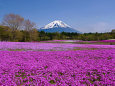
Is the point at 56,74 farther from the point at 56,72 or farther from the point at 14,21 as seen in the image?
the point at 14,21

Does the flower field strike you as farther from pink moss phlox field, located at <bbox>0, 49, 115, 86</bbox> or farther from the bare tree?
the bare tree

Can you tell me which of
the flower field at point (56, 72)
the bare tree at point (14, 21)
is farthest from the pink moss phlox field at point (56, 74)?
the bare tree at point (14, 21)

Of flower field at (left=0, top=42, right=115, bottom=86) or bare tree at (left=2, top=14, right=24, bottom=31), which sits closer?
flower field at (left=0, top=42, right=115, bottom=86)

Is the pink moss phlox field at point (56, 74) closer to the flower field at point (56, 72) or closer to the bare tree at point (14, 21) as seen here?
the flower field at point (56, 72)

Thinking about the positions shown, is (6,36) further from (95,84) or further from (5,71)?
(95,84)

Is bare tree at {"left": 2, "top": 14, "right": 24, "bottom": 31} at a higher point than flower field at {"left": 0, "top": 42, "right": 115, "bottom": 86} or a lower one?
higher

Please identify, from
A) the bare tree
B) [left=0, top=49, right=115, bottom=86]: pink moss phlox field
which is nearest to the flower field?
[left=0, top=49, right=115, bottom=86]: pink moss phlox field

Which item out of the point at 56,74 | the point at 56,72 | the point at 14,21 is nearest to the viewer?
the point at 56,74

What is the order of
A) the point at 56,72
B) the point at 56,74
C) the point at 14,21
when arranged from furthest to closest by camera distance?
the point at 14,21, the point at 56,72, the point at 56,74

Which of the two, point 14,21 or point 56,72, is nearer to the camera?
point 56,72

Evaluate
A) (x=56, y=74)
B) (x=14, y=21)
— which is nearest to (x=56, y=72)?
Answer: (x=56, y=74)

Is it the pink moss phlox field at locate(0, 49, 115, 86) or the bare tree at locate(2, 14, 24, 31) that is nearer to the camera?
the pink moss phlox field at locate(0, 49, 115, 86)

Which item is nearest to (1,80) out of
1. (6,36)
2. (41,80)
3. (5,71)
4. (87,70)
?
(5,71)

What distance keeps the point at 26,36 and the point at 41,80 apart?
6764cm
